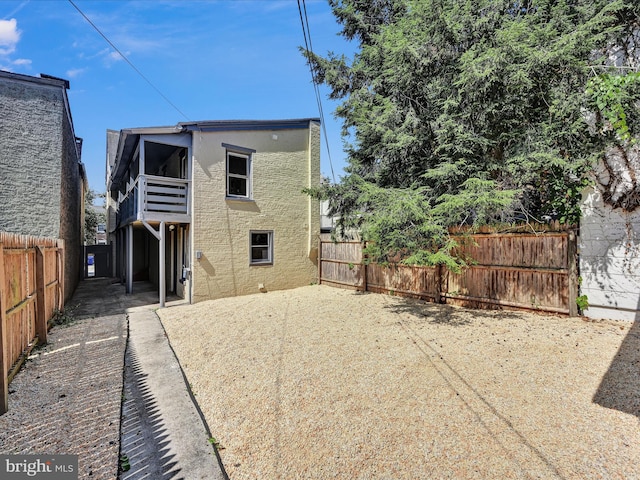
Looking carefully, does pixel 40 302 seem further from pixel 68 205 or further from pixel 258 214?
pixel 258 214

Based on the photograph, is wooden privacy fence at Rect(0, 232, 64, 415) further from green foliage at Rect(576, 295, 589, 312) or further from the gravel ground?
green foliage at Rect(576, 295, 589, 312)

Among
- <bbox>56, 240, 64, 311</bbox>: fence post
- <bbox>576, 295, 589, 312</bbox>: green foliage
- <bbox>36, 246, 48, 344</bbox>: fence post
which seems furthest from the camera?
<bbox>56, 240, 64, 311</bbox>: fence post

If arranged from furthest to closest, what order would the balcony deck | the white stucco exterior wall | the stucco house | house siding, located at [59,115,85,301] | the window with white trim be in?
the window with white trim < the stucco house < the balcony deck < house siding, located at [59,115,85,301] < the white stucco exterior wall

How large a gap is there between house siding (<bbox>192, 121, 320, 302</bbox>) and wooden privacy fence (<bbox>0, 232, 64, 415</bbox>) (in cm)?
421

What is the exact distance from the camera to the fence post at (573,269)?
6594 mm

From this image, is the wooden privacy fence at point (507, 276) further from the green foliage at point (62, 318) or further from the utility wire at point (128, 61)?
the utility wire at point (128, 61)

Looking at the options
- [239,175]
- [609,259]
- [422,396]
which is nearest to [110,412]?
[422,396]

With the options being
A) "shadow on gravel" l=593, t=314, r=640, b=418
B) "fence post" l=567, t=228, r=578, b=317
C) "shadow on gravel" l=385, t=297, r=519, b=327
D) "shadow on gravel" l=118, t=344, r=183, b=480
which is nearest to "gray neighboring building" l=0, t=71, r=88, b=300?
"shadow on gravel" l=118, t=344, r=183, b=480

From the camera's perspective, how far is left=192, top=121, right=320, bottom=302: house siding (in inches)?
412

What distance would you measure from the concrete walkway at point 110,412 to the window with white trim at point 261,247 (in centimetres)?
541

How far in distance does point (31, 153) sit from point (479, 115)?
1123 centimetres

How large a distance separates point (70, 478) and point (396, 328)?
548 cm

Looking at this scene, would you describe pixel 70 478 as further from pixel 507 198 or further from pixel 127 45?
pixel 127 45

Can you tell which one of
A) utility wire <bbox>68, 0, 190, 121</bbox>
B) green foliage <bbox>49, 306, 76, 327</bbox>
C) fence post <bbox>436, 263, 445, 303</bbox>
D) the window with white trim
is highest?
utility wire <bbox>68, 0, 190, 121</bbox>
